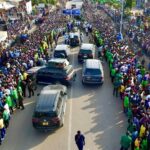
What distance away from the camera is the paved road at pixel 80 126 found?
57.8 ft

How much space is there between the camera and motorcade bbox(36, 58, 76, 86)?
24406 millimetres

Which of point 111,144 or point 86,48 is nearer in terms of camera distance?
point 111,144

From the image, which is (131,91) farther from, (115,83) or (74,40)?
(74,40)

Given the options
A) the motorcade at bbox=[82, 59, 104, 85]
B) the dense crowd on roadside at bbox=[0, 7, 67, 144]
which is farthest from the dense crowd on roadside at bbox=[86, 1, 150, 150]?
Answer: the dense crowd on roadside at bbox=[0, 7, 67, 144]

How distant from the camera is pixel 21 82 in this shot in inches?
912

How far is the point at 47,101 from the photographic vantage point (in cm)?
1862

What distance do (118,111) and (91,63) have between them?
218 inches

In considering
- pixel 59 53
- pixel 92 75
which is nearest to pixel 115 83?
pixel 92 75

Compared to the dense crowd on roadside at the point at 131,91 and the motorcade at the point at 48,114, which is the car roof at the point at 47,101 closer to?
the motorcade at the point at 48,114

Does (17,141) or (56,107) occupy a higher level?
(56,107)

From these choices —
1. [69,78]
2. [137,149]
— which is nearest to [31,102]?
[69,78]

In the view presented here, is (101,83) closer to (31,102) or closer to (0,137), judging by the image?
(31,102)

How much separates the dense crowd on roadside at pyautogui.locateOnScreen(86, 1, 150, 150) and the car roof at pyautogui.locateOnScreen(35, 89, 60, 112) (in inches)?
147

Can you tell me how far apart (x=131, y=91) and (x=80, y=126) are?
3.64 m
